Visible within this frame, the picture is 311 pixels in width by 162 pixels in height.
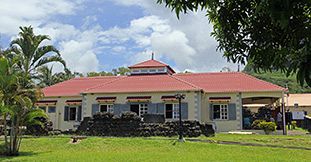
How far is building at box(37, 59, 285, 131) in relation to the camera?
28.0 m

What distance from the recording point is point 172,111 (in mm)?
28312

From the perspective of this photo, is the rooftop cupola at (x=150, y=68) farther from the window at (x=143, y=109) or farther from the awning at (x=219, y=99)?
the awning at (x=219, y=99)

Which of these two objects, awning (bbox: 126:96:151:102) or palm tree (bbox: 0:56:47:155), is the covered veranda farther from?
palm tree (bbox: 0:56:47:155)

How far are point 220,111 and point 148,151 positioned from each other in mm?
12267

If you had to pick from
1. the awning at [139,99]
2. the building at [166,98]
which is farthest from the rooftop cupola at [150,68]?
the awning at [139,99]

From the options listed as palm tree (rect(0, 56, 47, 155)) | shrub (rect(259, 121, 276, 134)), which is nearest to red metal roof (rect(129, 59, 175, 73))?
shrub (rect(259, 121, 276, 134))

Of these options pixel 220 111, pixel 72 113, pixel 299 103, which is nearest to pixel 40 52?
pixel 72 113

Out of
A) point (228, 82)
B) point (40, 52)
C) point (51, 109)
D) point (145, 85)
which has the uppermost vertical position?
point (40, 52)

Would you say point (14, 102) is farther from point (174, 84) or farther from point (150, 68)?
point (150, 68)

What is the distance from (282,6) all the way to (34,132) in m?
25.2

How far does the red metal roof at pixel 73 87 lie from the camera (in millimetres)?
32178

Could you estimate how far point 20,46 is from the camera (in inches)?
961

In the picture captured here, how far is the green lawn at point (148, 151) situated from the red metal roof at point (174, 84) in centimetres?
799

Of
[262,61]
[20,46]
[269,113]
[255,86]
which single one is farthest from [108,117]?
[262,61]
